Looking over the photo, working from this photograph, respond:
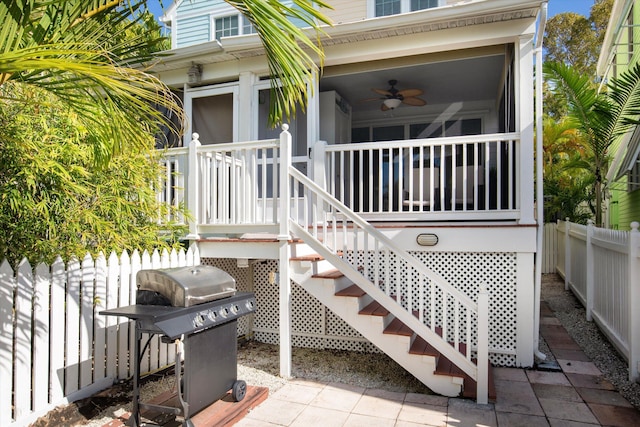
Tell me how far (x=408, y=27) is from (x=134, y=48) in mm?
3581

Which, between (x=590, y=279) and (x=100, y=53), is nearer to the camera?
(x=100, y=53)

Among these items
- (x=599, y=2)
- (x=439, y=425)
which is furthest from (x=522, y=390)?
(x=599, y=2)

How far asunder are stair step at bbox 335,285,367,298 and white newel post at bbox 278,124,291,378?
0.57 m

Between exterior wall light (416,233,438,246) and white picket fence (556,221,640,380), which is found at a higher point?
exterior wall light (416,233,438,246)

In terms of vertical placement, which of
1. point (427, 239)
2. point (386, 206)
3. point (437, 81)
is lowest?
point (427, 239)

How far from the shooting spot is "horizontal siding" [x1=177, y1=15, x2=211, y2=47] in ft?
35.8

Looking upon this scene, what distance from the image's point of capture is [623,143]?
8.84 meters

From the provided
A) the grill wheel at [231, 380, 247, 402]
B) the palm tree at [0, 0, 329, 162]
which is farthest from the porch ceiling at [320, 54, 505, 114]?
the grill wheel at [231, 380, 247, 402]

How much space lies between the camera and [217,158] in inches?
200

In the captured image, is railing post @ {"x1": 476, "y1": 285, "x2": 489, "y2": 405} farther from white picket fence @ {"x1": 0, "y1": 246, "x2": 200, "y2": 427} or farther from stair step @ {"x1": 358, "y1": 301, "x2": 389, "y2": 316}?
white picket fence @ {"x1": 0, "y1": 246, "x2": 200, "y2": 427}

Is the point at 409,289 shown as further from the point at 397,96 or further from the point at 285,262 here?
the point at 397,96

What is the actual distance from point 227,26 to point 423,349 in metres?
9.74

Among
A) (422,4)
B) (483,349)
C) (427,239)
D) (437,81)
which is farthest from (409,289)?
(422,4)

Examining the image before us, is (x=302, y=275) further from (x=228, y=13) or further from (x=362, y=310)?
(x=228, y=13)
